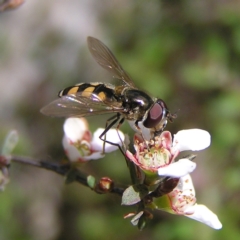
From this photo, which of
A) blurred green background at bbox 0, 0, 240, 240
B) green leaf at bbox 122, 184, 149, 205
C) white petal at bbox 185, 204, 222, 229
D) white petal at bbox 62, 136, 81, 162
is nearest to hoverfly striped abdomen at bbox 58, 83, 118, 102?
white petal at bbox 62, 136, 81, 162

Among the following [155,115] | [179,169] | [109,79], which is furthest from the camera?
[109,79]

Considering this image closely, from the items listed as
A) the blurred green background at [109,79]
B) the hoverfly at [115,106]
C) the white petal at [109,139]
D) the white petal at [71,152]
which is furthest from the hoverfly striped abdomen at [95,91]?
the blurred green background at [109,79]

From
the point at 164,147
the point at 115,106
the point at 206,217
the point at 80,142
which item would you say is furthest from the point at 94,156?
the point at 206,217

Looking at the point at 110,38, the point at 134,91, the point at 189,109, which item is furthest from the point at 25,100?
the point at 134,91

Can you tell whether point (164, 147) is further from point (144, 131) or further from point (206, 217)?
point (206, 217)

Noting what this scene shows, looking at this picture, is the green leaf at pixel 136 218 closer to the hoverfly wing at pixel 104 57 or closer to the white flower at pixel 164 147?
the white flower at pixel 164 147

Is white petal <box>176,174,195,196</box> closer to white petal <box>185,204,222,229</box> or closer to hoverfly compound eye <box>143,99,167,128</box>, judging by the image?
white petal <box>185,204,222,229</box>
